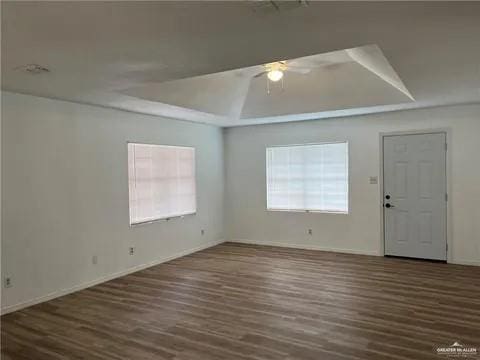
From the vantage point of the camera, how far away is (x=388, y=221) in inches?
233

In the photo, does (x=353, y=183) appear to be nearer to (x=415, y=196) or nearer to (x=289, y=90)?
(x=415, y=196)

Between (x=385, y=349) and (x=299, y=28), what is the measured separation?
2521 millimetres

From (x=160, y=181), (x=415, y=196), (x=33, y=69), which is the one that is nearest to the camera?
(x=33, y=69)

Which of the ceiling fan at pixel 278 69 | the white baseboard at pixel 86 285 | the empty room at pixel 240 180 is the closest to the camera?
the empty room at pixel 240 180

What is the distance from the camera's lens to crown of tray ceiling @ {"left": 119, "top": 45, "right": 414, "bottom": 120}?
14.9 feet

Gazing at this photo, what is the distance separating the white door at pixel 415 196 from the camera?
218 inches

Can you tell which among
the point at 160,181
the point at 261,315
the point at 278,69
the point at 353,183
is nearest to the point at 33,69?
the point at 278,69

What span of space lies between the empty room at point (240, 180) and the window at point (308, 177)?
29mm

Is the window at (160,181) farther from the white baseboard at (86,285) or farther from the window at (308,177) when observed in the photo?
the window at (308,177)

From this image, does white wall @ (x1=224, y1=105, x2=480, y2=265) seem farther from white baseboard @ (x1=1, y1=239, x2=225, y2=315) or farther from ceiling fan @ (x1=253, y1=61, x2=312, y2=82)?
ceiling fan @ (x1=253, y1=61, x2=312, y2=82)

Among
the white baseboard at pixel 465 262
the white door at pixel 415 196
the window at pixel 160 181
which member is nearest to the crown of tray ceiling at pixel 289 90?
the window at pixel 160 181

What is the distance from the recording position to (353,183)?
618 cm

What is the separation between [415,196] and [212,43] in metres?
4.49

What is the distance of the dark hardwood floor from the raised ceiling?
2.37 metres
